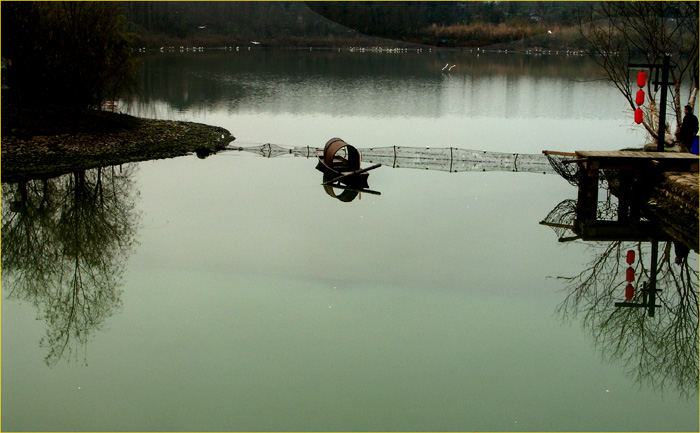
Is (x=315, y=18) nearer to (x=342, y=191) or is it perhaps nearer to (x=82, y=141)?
(x=82, y=141)

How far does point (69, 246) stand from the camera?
12.7m

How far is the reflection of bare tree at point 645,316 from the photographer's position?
888 centimetres

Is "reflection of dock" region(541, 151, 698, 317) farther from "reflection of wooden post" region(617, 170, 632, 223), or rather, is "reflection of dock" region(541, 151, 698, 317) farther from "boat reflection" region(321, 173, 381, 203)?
"boat reflection" region(321, 173, 381, 203)

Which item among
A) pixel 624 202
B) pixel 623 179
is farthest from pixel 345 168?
pixel 624 202

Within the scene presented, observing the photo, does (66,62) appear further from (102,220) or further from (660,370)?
(660,370)

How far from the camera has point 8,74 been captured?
21.4 meters

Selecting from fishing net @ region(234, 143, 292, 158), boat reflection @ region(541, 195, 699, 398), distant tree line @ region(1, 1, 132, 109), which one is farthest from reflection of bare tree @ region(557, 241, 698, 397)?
distant tree line @ region(1, 1, 132, 109)

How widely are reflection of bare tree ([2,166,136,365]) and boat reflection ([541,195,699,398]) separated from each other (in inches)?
250

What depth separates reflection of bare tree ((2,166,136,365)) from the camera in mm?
10102

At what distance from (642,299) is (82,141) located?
1443 centimetres

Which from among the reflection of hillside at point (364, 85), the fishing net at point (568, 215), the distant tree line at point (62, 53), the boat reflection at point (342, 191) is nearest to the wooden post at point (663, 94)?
the fishing net at point (568, 215)

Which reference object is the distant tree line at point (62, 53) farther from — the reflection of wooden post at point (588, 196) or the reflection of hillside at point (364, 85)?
the reflection of wooden post at point (588, 196)

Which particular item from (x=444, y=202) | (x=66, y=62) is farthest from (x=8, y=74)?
(x=444, y=202)

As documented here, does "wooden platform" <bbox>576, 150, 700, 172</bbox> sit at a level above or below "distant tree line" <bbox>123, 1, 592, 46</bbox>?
below
